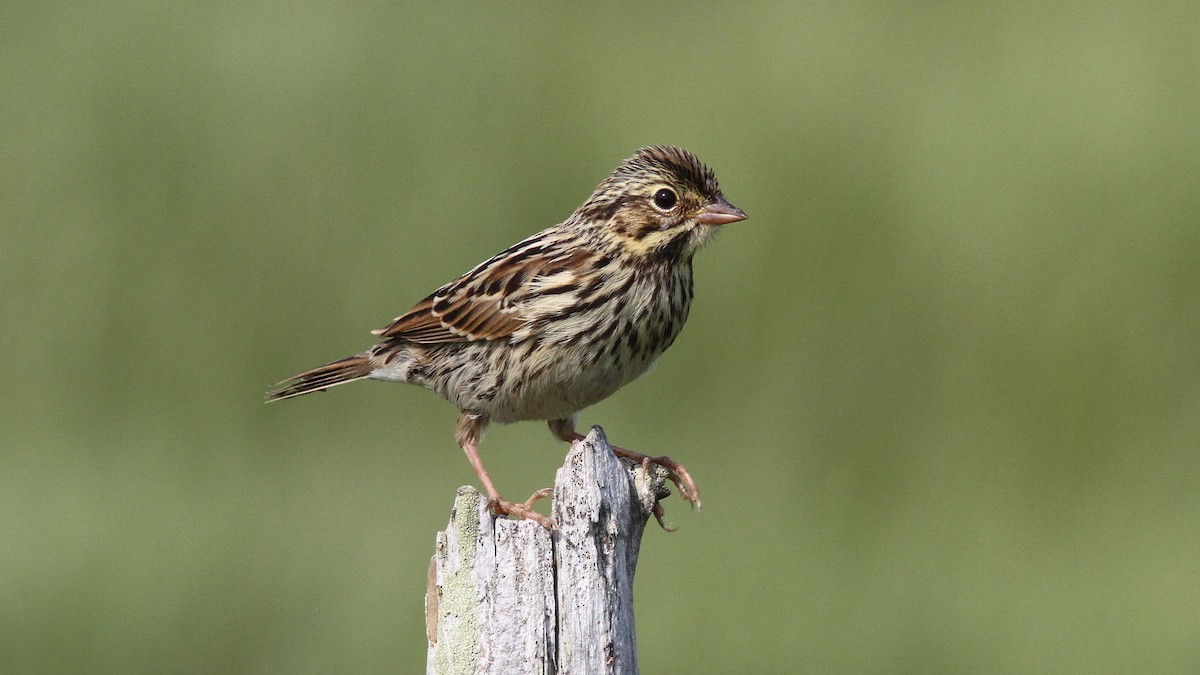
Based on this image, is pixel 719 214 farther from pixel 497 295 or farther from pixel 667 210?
pixel 497 295

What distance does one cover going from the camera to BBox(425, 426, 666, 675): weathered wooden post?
473 cm

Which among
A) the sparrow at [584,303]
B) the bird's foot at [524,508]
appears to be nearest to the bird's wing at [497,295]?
the sparrow at [584,303]

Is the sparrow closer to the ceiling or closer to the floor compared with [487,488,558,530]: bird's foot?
closer to the ceiling

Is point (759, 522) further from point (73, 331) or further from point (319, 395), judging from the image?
point (73, 331)

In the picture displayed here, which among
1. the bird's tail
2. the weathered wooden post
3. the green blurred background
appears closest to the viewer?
the weathered wooden post

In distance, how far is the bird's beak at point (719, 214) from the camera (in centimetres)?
676

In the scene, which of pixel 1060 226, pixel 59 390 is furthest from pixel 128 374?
pixel 1060 226

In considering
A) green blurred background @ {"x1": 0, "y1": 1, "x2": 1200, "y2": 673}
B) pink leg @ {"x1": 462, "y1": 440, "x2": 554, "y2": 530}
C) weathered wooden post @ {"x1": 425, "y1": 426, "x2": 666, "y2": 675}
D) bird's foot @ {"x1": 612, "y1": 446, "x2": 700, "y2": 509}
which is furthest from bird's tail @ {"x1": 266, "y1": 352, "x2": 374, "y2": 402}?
weathered wooden post @ {"x1": 425, "y1": 426, "x2": 666, "y2": 675}

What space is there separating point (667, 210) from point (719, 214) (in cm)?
21

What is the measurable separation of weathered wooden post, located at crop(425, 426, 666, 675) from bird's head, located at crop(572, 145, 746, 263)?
2.07 m

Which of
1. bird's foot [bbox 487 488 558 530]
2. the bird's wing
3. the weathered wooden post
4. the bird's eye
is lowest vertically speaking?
the weathered wooden post

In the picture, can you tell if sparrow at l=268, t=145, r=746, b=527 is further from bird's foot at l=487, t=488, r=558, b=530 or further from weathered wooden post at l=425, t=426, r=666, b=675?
weathered wooden post at l=425, t=426, r=666, b=675

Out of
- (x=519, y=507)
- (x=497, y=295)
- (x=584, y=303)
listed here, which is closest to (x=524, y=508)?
(x=519, y=507)

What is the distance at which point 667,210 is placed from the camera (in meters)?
6.87
